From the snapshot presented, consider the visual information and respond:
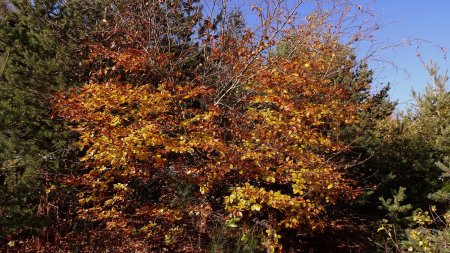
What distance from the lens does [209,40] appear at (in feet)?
27.1

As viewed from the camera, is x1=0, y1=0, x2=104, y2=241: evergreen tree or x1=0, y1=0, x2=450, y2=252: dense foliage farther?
x1=0, y1=0, x2=450, y2=252: dense foliage

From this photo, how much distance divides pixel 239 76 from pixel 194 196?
8.18 feet

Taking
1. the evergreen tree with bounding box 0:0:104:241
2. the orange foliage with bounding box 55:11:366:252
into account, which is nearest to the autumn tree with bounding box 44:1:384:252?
the orange foliage with bounding box 55:11:366:252

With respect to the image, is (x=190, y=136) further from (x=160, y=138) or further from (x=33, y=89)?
(x=33, y=89)

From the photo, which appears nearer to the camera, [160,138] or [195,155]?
[160,138]

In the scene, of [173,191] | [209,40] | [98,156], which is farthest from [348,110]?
[98,156]

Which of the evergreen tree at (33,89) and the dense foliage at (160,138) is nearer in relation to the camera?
the evergreen tree at (33,89)

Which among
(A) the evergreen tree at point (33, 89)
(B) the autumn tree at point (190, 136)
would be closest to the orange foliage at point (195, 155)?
(B) the autumn tree at point (190, 136)

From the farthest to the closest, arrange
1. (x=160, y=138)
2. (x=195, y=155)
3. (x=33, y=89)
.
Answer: (x=195, y=155)
(x=33, y=89)
(x=160, y=138)

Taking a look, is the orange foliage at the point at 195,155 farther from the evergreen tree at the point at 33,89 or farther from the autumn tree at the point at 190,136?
the evergreen tree at the point at 33,89

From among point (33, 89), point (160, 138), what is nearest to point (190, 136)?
point (160, 138)

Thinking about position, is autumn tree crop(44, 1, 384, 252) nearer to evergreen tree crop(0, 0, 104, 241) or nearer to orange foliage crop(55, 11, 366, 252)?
orange foliage crop(55, 11, 366, 252)

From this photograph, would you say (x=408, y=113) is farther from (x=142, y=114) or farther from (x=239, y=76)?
(x=142, y=114)

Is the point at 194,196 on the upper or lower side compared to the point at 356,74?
lower
